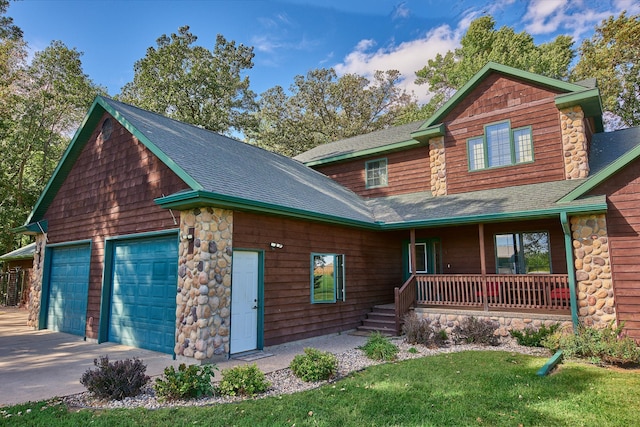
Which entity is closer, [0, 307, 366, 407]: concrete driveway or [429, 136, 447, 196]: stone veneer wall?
[0, 307, 366, 407]: concrete driveway

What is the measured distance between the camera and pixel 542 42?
2645 cm

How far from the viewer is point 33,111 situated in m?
23.0

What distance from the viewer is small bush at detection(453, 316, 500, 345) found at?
885 cm

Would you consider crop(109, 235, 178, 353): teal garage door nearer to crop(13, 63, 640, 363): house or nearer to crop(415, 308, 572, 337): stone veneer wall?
crop(13, 63, 640, 363): house

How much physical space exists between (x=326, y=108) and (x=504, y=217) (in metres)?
24.5

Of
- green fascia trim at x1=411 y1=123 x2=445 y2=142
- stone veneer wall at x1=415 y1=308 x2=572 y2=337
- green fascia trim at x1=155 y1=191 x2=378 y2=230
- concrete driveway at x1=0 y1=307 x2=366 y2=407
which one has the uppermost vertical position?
green fascia trim at x1=411 y1=123 x2=445 y2=142

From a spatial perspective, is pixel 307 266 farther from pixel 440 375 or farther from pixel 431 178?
pixel 431 178

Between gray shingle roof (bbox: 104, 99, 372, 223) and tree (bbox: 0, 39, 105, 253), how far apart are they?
55.4 ft

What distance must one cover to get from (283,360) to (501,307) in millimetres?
5795

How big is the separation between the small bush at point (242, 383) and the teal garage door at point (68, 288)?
711 centimetres

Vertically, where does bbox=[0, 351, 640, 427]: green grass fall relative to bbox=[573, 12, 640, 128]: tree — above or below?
Answer: below

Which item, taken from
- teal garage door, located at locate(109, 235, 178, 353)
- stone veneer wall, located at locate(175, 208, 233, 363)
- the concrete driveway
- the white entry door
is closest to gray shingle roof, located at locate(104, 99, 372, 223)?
stone veneer wall, located at locate(175, 208, 233, 363)

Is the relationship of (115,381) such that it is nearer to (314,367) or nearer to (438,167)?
(314,367)

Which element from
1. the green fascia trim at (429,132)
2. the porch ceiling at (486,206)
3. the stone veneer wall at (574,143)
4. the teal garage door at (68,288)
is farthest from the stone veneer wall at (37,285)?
the stone veneer wall at (574,143)
